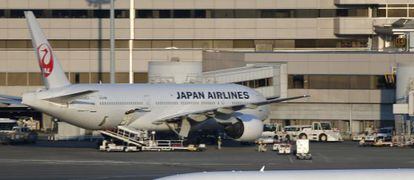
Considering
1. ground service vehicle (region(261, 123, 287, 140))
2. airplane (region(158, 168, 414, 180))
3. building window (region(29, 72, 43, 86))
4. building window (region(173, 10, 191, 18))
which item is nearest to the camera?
airplane (region(158, 168, 414, 180))

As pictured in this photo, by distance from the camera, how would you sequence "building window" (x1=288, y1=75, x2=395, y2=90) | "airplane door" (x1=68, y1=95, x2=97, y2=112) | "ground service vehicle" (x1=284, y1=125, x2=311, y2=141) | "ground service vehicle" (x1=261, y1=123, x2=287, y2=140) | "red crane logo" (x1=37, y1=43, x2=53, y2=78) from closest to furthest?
"airplane door" (x1=68, y1=95, x2=97, y2=112), "red crane logo" (x1=37, y1=43, x2=53, y2=78), "ground service vehicle" (x1=261, y1=123, x2=287, y2=140), "ground service vehicle" (x1=284, y1=125, x2=311, y2=141), "building window" (x1=288, y1=75, x2=395, y2=90)

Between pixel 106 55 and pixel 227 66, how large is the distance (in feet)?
42.3

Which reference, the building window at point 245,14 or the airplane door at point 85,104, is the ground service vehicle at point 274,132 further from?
the airplane door at point 85,104

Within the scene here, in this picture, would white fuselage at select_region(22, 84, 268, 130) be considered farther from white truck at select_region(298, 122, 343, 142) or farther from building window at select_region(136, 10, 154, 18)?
building window at select_region(136, 10, 154, 18)

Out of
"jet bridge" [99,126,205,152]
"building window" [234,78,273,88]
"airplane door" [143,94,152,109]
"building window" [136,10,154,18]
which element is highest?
"building window" [136,10,154,18]

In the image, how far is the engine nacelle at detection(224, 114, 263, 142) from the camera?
229 ft

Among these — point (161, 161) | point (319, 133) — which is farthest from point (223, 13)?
point (161, 161)

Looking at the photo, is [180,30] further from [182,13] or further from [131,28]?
[131,28]

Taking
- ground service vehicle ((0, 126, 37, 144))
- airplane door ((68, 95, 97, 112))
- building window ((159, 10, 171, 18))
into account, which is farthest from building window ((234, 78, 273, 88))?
airplane door ((68, 95, 97, 112))

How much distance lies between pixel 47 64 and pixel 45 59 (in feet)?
1.29

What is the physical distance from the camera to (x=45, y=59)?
68.7 metres

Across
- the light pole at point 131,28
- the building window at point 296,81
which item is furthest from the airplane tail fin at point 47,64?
the light pole at point 131,28

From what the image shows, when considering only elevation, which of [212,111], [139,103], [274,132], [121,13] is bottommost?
[274,132]

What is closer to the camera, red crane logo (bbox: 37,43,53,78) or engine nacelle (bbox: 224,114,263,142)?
red crane logo (bbox: 37,43,53,78)
